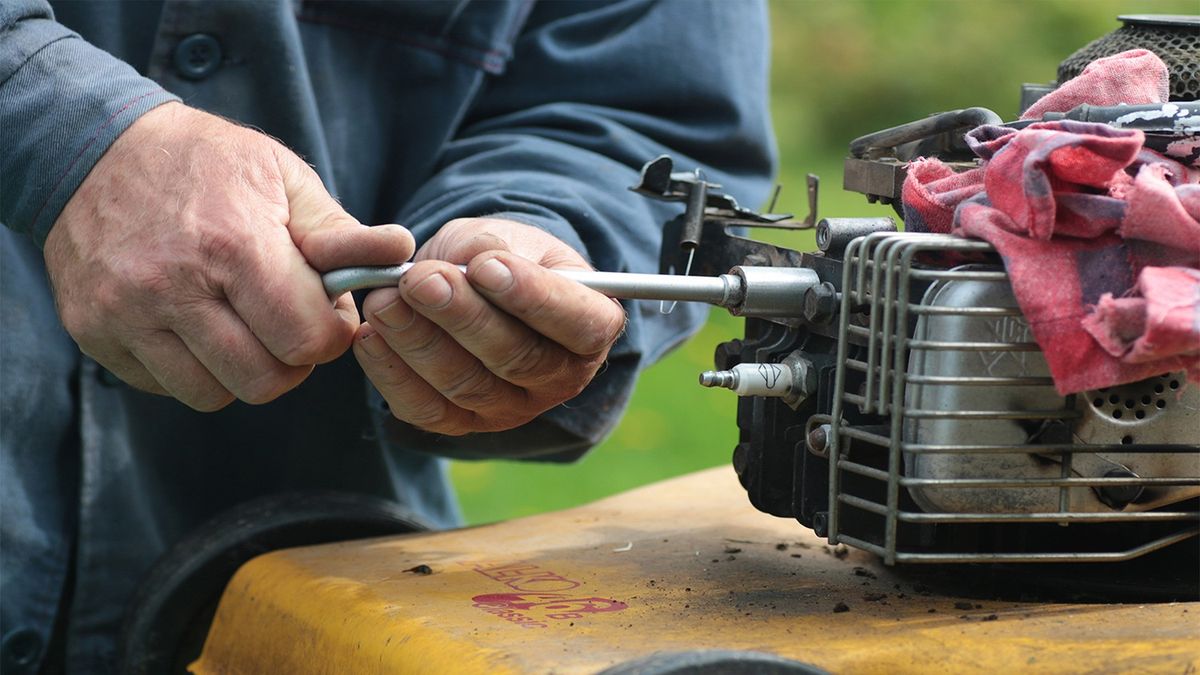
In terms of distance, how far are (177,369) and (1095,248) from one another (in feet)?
2.08

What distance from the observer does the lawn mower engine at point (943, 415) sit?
0.88 meters

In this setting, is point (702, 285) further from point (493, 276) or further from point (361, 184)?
point (361, 184)

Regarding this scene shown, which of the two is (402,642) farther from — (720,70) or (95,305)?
(720,70)

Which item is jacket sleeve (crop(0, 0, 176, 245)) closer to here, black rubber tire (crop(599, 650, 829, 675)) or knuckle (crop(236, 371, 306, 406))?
knuckle (crop(236, 371, 306, 406))

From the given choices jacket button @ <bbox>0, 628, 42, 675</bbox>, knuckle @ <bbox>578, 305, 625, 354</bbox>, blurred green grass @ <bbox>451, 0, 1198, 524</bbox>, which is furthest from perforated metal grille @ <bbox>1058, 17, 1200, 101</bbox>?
blurred green grass @ <bbox>451, 0, 1198, 524</bbox>

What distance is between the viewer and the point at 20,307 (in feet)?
4.50

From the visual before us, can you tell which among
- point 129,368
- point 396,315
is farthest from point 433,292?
point 129,368

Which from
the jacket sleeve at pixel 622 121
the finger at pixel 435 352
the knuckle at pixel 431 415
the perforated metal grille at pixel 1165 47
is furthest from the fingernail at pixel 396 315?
the perforated metal grille at pixel 1165 47

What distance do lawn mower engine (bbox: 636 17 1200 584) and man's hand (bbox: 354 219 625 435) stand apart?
4.4 inches

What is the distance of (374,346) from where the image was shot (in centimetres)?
102

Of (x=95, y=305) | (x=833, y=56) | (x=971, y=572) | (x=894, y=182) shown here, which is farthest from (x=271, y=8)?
(x=833, y=56)

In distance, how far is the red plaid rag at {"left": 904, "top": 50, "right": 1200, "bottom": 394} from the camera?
0.84m

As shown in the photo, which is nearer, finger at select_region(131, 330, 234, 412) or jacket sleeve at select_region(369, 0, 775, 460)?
finger at select_region(131, 330, 234, 412)

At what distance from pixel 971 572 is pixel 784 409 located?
0.61 feet
